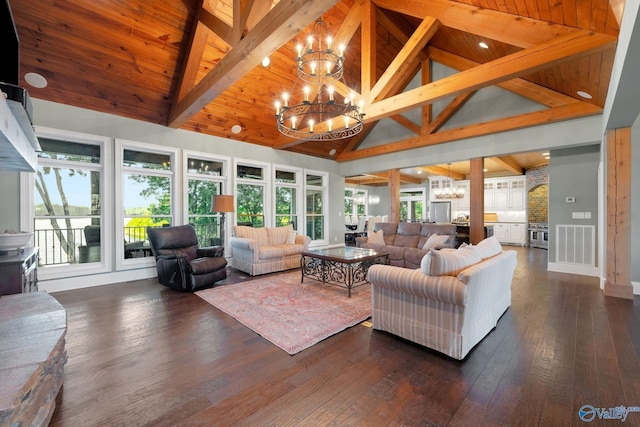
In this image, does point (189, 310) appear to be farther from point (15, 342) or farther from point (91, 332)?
point (15, 342)

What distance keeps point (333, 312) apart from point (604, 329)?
2866 millimetres

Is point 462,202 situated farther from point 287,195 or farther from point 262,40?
point 262,40

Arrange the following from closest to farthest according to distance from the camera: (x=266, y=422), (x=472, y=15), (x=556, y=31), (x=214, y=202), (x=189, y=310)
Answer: (x=266, y=422) → (x=556, y=31) → (x=189, y=310) → (x=472, y=15) → (x=214, y=202)

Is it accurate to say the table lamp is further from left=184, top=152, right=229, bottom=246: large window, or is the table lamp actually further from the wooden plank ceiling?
the wooden plank ceiling

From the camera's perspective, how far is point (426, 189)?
12.8 metres

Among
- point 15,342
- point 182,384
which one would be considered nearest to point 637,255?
point 182,384

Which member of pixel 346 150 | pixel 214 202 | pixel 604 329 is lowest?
pixel 604 329

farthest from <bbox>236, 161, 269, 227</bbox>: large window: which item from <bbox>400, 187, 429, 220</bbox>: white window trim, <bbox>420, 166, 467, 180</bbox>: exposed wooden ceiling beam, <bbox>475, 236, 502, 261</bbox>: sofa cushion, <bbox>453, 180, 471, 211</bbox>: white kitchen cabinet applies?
<bbox>400, 187, 429, 220</bbox>: white window trim

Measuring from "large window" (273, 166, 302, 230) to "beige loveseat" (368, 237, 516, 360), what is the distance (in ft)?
16.3

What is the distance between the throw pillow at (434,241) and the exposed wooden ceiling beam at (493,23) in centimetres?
332

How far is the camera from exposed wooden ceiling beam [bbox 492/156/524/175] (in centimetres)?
797

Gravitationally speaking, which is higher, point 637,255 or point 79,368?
point 637,255

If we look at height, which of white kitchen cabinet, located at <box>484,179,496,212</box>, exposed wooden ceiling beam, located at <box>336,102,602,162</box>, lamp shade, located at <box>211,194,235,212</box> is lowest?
lamp shade, located at <box>211,194,235,212</box>

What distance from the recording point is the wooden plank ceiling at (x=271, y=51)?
302 centimetres
